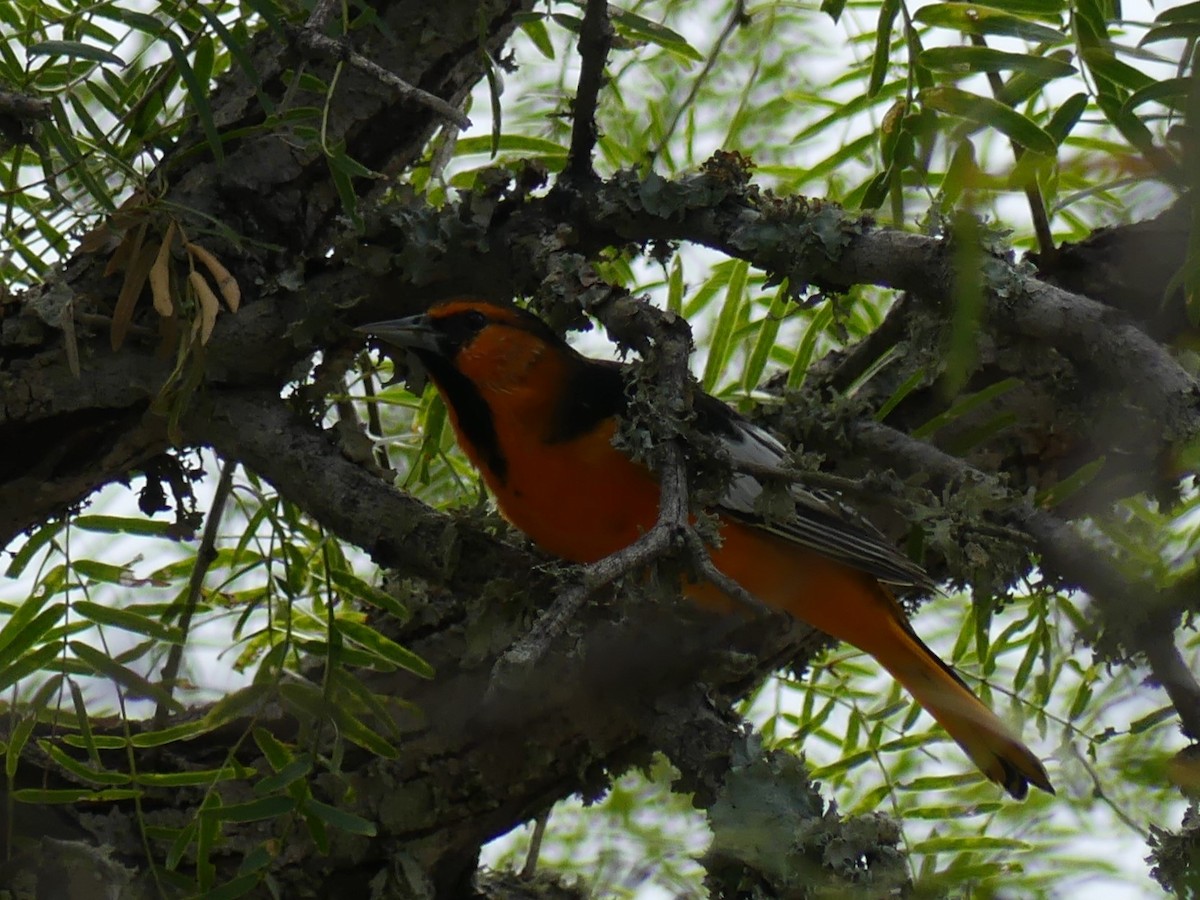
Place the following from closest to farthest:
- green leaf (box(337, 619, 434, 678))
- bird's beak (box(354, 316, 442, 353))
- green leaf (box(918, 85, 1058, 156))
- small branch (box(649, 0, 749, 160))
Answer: green leaf (box(918, 85, 1058, 156))
green leaf (box(337, 619, 434, 678))
bird's beak (box(354, 316, 442, 353))
small branch (box(649, 0, 749, 160))

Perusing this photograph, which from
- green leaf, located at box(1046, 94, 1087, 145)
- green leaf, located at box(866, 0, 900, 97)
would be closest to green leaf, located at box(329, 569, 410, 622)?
green leaf, located at box(866, 0, 900, 97)

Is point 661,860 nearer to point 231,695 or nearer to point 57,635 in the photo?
point 231,695

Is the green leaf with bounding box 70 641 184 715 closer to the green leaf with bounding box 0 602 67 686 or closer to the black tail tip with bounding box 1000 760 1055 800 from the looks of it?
the green leaf with bounding box 0 602 67 686

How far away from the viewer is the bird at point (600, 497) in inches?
73.5

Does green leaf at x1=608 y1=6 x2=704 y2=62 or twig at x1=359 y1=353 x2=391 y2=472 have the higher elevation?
green leaf at x1=608 y1=6 x2=704 y2=62

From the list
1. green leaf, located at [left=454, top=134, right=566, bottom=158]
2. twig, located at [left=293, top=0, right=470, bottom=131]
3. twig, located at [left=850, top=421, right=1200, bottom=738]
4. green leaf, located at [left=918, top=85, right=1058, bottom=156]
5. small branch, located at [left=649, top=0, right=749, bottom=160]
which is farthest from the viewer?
green leaf, located at [left=454, top=134, right=566, bottom=158]

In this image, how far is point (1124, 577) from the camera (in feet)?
3.70

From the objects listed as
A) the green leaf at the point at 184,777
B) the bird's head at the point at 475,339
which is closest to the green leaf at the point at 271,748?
the green leaf at the point at 184,777

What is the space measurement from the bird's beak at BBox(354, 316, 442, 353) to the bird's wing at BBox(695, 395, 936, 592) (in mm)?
396

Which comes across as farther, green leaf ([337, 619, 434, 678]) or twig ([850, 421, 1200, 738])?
green leaf ([337, 619, 434, 678])

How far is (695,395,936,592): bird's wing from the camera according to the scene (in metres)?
1.71

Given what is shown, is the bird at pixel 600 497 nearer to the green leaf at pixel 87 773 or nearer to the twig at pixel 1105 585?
the twig at pixel 1105 585

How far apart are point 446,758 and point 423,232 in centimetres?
71

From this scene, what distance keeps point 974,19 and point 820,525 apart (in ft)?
2.58
